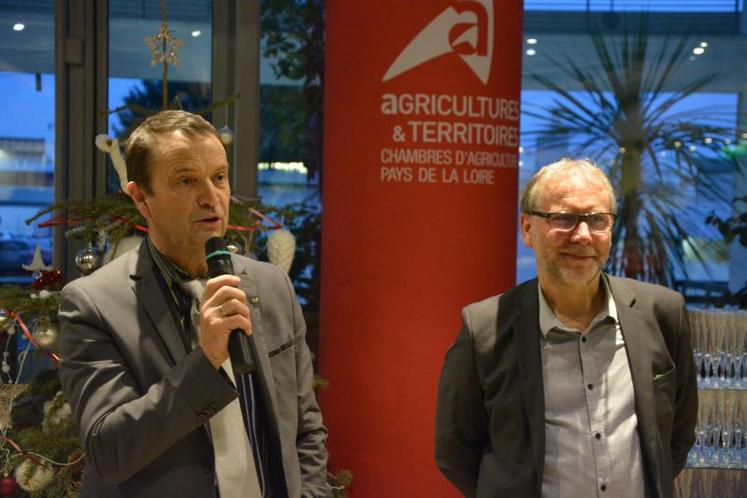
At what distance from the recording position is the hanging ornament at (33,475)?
345 cm

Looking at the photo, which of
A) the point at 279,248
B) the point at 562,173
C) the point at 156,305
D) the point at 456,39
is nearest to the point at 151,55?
the point at 279,248

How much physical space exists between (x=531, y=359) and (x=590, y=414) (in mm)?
177

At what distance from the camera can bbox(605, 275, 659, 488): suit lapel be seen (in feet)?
7.18

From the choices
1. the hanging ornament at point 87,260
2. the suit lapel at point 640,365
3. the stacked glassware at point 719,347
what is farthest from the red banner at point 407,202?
the suit lapel at point 640,365

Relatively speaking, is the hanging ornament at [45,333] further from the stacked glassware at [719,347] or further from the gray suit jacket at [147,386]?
the stacked glassware at [719,347]

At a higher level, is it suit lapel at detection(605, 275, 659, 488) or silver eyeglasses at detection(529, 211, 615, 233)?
silver eyeglasses at detection(529, 211, 615, 233)

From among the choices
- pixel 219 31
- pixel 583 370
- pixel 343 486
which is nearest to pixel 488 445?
pixel 583 370

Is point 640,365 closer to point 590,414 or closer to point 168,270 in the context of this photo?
point 590,414

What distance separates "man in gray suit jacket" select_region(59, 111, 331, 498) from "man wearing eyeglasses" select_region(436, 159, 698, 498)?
46cm

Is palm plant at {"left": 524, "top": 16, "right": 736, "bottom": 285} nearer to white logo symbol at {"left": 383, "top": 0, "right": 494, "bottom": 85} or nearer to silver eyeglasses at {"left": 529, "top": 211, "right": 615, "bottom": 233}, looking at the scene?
white logo symbol at {"left": 383, "top": 0, "right": 494, "bottom": 85}

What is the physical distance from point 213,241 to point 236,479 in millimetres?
451

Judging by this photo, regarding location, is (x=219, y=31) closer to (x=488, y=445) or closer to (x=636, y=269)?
(x=636, y=269)

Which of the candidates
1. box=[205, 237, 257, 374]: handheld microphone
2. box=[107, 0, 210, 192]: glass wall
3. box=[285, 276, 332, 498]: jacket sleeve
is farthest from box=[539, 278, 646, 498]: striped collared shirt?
box=[107, 0, 210, 192]: glass wall

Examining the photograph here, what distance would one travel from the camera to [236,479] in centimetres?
186
